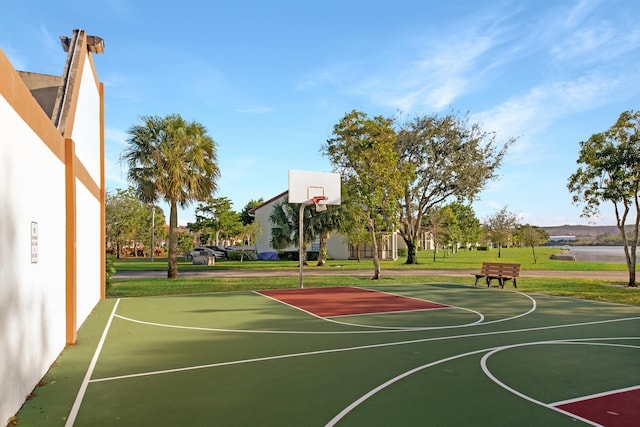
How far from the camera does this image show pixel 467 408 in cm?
559

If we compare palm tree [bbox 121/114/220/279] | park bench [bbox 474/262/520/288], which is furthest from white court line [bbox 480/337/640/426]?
palm tree [bbox 121/114/220/279]

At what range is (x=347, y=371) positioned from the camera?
23.8 feet

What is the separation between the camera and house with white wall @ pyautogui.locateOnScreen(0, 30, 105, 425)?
523 centimetres

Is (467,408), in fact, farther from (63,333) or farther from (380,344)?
(63,333)

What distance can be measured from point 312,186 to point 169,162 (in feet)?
22.7

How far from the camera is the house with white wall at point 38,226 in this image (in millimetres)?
5230

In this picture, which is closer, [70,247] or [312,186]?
[70,247]

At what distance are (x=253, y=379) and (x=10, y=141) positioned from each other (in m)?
4.39

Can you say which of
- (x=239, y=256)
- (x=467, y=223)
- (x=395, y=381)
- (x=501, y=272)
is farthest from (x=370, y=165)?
(x=467, y=223)

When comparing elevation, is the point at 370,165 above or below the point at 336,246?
above

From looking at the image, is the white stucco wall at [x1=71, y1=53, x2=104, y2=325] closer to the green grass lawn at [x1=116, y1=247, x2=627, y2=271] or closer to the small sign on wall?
the small sign on wall

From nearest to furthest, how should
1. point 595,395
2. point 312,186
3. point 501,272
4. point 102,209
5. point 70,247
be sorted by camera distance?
point 595,395 < point 70,247 < point 102,209 < point 501,272 < point 312,186

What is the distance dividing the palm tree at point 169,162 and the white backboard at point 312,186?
514cm

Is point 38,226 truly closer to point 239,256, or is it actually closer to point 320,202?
point 320,202
